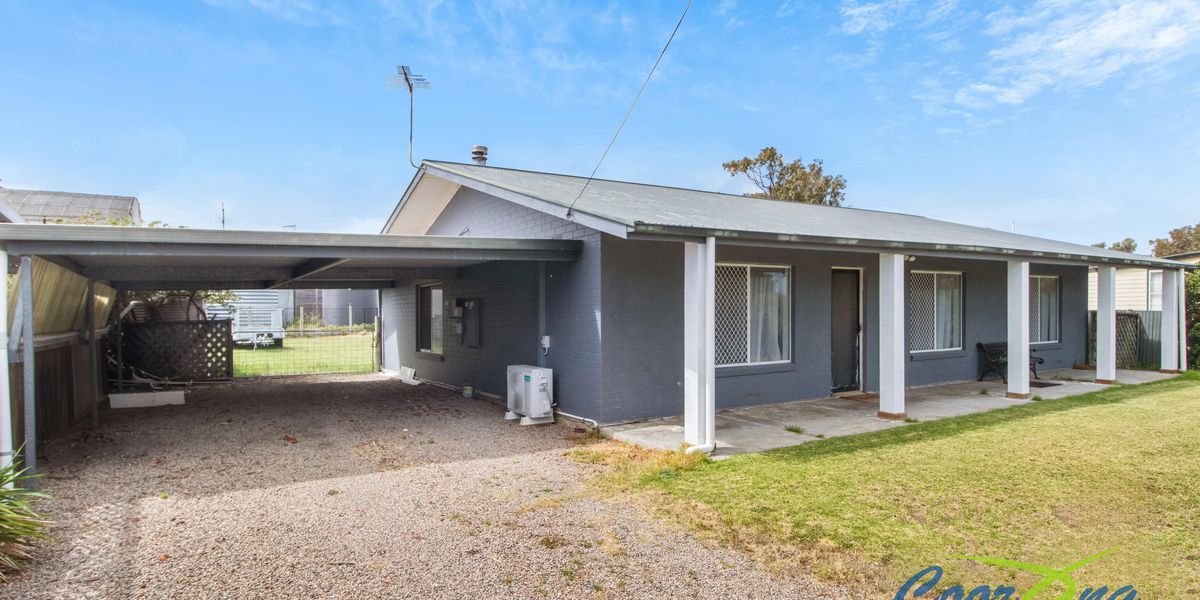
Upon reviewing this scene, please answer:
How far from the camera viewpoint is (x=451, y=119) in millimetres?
14914

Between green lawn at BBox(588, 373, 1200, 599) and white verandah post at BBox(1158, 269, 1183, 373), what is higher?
white verandah post at BBox(1158, 269, 1183, 373)

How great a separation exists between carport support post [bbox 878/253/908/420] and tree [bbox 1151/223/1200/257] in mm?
42521

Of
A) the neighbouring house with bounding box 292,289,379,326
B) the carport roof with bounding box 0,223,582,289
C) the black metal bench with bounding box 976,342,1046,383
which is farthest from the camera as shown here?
the neighbouring house with bounding box 292,289,379,326

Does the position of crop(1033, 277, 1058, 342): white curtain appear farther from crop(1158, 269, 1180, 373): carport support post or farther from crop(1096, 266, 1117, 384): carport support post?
crop(1158, 269, 1180, 373): carport support post

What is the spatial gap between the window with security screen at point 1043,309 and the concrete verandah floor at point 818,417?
6.70 ft

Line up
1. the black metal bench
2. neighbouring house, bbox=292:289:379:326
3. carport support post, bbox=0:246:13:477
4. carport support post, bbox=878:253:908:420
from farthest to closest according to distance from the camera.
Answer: neighbouring house, bbox=292:289:379:326 → the black metal bench → carport support post, bbox=878:253:908:420 → carport support post, bbox=0:246:13:477

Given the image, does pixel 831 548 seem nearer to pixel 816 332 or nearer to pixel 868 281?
pixel 816 332

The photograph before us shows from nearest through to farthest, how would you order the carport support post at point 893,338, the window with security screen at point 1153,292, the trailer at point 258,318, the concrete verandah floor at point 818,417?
the concrete verandah floor at point 818,417 < the carport support post at point 893,338 < the window with security screen at point 1153,292 < the trailer at point 258,318

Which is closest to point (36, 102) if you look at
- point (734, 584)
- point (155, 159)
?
point (155, 159)

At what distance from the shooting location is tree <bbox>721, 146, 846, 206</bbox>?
99.1ft

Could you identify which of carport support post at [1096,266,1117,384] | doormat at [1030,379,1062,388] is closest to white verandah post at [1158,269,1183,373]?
carport support post at [1096,266,1117,384]

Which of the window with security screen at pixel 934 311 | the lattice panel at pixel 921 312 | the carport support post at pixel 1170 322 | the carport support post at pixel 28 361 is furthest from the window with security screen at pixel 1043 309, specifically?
the carport support post at pixel 28 361

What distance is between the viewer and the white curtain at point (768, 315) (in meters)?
9.02

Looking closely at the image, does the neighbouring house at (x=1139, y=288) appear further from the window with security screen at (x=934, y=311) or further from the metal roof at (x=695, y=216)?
the window with security screen at (x=934, y=311)
